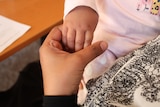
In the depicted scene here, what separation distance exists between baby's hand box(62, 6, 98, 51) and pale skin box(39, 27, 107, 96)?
0.03 m

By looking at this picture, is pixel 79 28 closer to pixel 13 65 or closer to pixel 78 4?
pixel 78 4

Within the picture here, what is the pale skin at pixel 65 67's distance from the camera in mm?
532

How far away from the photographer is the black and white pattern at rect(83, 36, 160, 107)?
0.46 metres

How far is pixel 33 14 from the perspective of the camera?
33.3 inches

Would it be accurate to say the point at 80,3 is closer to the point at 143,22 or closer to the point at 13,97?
the point at 143,22

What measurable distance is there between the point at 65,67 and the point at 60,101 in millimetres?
59

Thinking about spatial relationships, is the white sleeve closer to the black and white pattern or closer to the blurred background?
the black and white pattern

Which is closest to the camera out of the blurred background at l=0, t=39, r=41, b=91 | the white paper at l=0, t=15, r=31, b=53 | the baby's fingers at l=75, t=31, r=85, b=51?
the baby's fingers at l=75, t=31, r=85, b=51

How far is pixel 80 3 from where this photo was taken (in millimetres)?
622

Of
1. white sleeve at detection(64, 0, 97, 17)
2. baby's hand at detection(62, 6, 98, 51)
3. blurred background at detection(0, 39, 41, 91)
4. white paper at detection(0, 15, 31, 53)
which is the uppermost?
white sleeve at detection(64, 0, 97, 17)

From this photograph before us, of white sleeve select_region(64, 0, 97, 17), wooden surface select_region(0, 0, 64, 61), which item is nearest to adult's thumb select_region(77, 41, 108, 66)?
white sleeve select_region(64, 0, 97, 17)

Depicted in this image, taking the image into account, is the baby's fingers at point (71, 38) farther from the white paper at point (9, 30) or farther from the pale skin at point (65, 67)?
the white paper at point (9, 30)

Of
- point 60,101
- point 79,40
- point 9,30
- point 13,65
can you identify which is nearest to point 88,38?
point 79,40

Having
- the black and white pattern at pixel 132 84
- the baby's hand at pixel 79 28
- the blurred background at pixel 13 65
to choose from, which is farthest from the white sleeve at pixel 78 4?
the blurred background at pixel 13 65
